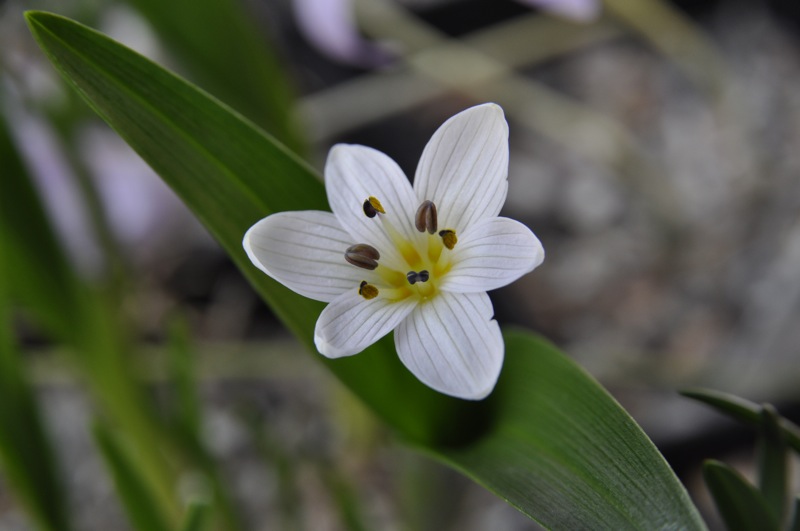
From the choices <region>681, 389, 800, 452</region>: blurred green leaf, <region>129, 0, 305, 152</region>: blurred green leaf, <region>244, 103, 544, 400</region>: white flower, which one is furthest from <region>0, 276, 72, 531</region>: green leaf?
<region>681, 389, 800, 452</region>: blurred green leaf

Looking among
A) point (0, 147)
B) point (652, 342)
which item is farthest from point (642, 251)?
point (0, 147)

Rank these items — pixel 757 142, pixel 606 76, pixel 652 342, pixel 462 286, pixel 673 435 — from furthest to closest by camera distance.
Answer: pixel 606 76 → pixel 757 142 → pixel 652 342 → pixel 673 435 → pixel 462 286

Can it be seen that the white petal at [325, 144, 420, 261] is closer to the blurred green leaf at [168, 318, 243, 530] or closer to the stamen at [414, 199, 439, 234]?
the stamen at [414, 199, 439, 234]

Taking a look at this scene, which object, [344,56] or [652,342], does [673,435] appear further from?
[344,56]

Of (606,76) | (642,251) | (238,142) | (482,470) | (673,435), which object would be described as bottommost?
(673,435)

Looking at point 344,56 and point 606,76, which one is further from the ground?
point 344,56

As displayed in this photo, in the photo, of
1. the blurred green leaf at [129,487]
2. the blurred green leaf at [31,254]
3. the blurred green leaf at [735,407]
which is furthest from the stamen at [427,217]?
the blurred green leaf at [31,254]
